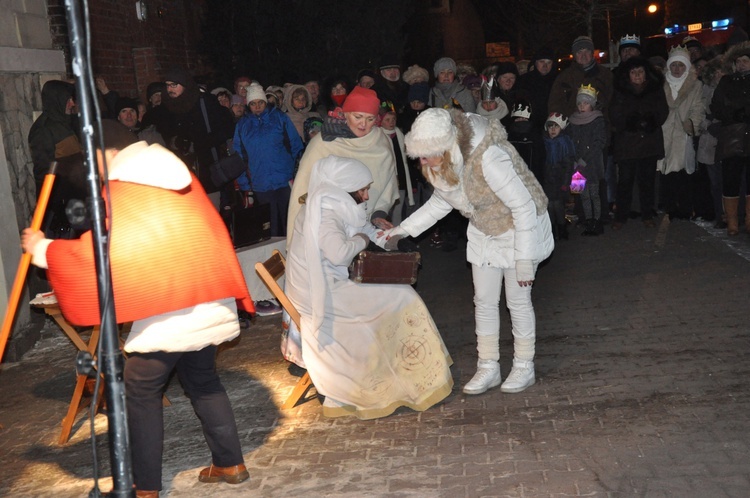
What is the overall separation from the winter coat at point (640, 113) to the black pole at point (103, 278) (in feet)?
28.2

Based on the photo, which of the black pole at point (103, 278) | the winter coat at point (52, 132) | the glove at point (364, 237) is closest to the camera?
the black pole at point (103, 278)

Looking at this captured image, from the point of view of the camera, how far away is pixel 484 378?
6305 mm

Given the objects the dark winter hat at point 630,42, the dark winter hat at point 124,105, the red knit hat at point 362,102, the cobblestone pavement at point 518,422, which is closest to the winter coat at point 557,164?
the dark winter hat at point 630,42

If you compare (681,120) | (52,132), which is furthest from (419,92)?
(52,132)

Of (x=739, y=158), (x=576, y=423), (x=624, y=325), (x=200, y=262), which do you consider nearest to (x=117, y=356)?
(x=200, y=262)

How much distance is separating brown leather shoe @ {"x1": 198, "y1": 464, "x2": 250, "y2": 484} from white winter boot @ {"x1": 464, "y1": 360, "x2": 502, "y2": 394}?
5.74 feet

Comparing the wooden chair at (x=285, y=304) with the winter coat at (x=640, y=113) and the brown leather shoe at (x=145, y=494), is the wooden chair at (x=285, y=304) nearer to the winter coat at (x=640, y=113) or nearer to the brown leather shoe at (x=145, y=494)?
the brown leather shoe at (x=145, y=494)

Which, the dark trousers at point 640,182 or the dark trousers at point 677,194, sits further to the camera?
the dark trousers at point 677,194

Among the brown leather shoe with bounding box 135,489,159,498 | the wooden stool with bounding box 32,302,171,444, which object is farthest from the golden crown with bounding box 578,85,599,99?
the brown leather shoe with bounding box 135,489,159,498

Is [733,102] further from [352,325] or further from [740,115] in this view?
[352,325]

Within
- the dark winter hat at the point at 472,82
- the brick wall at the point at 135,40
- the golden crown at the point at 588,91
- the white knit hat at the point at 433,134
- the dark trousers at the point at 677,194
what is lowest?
the dark trousers at the point at 677,194

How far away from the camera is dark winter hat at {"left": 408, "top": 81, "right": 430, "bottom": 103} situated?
39.0 feet

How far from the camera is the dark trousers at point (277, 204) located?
10234 millimetres

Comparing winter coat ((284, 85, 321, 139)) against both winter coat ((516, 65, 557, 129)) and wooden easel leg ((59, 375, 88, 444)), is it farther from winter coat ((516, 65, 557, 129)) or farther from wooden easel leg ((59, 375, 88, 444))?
wooden easel leg ((59, 375, 88, 444))
